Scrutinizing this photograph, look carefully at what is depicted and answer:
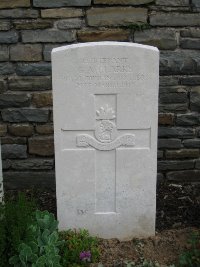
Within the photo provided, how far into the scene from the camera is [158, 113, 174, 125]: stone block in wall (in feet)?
14.0

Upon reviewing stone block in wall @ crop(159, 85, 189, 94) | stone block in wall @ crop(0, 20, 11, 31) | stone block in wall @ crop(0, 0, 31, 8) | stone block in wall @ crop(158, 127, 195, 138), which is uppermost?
stone block in wall @ crop(0, 0, 31, 8)

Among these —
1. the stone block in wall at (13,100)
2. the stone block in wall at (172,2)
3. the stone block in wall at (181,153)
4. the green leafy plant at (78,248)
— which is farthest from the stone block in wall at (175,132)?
the green leafy plant at (78,248)

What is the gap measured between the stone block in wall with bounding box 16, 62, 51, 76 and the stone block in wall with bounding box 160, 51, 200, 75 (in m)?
1.02

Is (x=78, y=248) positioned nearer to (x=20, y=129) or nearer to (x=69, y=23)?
(x=20, y=129)

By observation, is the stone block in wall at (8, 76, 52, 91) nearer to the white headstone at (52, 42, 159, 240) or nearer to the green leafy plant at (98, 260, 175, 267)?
the white headstone at (52, 42, 159, 240)

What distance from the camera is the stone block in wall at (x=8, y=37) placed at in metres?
3.96

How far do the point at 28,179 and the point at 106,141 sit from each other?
1.46 meters

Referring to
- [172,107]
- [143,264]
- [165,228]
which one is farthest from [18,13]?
[143,264]

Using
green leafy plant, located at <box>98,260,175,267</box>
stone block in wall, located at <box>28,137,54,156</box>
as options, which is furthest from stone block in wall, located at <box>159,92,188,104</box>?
green leafy plant, located at <box>98,260,175,267</box>

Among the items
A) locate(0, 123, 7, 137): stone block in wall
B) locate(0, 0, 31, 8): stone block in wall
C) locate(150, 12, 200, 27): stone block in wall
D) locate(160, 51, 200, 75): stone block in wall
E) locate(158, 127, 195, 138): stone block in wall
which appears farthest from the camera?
locate(158, 127, 195, 138): stone block in wall

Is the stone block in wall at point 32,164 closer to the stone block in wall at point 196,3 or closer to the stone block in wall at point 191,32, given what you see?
the stone block in wall at point 191,32

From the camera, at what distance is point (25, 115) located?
4191 millimetres

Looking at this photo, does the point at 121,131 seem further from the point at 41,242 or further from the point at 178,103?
the point at 178,103

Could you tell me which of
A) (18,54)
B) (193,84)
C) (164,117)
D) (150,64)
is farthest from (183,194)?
(18,54)
